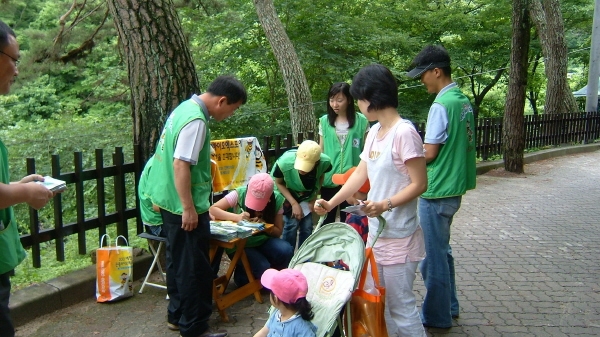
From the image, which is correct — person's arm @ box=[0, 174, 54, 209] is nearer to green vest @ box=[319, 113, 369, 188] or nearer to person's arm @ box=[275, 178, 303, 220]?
person's arm @ box=[275, 178, 303, 220]

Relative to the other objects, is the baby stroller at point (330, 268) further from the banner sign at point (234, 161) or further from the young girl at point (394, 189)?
the banner sign at point (234, 161)

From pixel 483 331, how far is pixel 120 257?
108 inches

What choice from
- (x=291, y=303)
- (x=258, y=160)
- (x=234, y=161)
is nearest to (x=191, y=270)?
(x=291, y=303)

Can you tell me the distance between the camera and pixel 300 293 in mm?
2996

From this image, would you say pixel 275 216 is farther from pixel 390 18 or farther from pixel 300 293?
pixel 390 18

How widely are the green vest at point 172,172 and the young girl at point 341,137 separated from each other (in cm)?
172

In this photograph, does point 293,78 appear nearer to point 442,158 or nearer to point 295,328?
point 442,158

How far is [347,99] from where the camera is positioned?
16.8 feet

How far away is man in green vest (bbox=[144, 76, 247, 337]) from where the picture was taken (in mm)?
3500

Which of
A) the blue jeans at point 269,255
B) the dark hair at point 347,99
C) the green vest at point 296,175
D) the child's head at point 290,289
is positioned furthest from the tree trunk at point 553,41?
the child's head at point 290,289

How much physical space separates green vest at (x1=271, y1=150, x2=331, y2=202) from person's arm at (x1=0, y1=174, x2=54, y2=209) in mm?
2480

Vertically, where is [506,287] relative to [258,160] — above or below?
below

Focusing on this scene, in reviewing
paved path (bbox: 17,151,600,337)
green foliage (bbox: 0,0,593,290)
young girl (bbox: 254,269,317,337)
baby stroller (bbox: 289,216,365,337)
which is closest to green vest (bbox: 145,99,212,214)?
baby stroller (bbox: 289,216,365,337)

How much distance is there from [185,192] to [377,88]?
1.33 m
